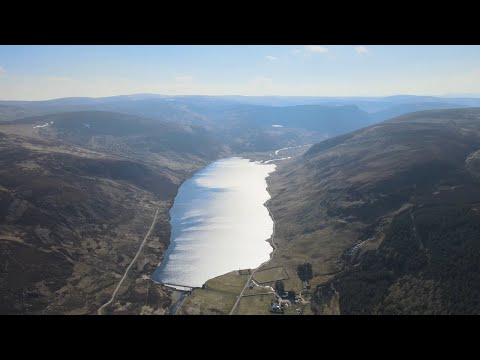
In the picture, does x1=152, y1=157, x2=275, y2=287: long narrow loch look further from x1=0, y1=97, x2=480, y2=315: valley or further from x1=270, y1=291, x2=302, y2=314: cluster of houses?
x1=270, y1=291, x2=302, y2=314: cluster of houses

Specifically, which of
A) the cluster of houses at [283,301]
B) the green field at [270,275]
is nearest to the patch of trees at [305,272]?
the green field at [270,275]

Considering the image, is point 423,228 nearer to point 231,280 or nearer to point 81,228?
point 231,280

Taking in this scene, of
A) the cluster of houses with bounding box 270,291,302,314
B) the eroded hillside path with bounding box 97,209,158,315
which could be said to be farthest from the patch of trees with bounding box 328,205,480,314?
the eroded hillside path with bounding box 97,209,158,315

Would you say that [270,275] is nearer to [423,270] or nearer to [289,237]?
[289,237]

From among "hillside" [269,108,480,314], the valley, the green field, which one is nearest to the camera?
"hillside" [269,108,480,314]

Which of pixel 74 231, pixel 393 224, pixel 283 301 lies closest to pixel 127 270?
pixel 74 231
